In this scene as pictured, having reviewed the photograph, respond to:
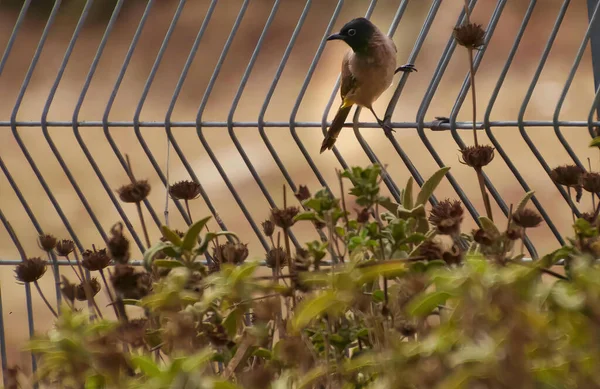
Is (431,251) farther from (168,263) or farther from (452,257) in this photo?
(168,263)

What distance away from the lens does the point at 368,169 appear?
2248mm

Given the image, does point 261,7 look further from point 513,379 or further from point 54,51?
point 513,379

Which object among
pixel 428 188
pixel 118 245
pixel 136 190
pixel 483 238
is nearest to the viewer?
pixel 118 245

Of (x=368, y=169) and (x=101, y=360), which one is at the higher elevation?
(x=368, y=169)

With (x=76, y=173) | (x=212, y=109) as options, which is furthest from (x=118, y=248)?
(x=212, y=109)

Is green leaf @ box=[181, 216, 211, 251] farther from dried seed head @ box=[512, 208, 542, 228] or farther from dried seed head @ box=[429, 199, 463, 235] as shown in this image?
dried seed head @ box=[512, 208, 542, 228]

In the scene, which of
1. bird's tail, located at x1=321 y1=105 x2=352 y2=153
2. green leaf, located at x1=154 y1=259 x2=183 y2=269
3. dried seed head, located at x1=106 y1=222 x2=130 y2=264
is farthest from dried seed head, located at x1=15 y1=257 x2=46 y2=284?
bird's tail, located at x1=321 y1=105 x2=352 y2=153

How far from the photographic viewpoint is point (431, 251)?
88.7 inches

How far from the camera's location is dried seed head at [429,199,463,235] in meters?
2.24

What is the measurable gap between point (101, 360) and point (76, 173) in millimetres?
12657

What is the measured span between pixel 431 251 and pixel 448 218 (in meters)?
0.11

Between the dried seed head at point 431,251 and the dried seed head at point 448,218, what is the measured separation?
1.3 inches

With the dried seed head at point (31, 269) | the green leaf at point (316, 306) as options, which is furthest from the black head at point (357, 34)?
the green leaf at point (316, 306)

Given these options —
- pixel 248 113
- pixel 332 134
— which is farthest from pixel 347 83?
pixel 248 113
